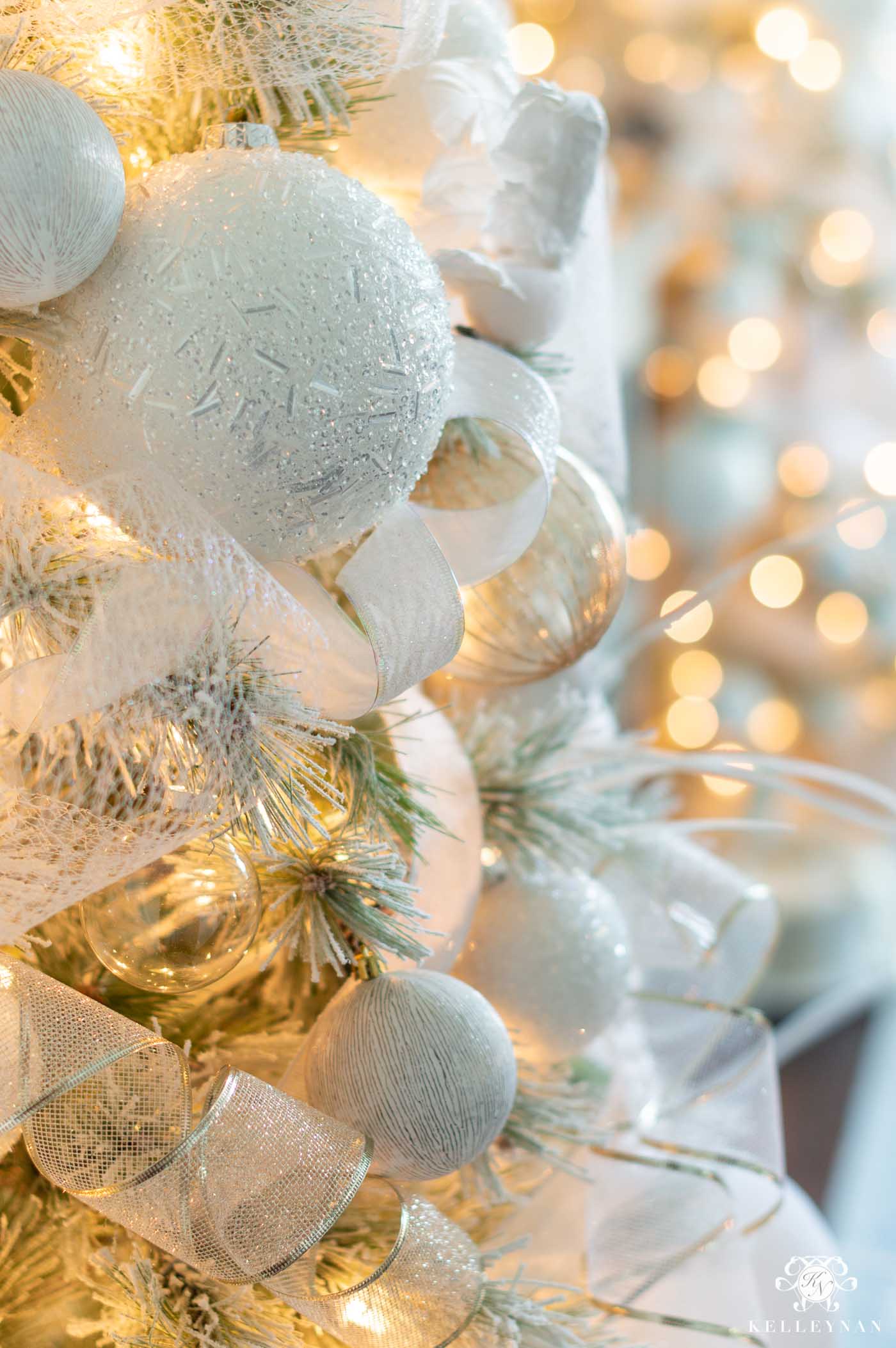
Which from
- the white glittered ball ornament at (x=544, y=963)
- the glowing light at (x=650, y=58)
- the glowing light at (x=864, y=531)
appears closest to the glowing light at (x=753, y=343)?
the glowing light at (x=864, y=531)

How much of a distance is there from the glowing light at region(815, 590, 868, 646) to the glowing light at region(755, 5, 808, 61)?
0.79 meters

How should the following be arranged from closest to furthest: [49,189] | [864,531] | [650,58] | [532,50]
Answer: [49,189], [532,50], [650,58], [864,531]

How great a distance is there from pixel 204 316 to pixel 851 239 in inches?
66.8

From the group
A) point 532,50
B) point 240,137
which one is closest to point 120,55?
point 240,137

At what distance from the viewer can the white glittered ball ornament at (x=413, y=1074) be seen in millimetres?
336

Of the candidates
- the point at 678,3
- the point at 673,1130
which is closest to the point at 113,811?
the point at 673,1130

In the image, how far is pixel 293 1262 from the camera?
1.05 feet

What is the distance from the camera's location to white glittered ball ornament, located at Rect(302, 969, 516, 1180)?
1.10ft

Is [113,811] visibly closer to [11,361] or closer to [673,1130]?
[11,361]

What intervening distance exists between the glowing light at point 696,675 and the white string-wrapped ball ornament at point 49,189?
60.6 inches

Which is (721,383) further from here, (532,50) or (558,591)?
(558,591)

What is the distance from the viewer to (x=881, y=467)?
1.72 metres

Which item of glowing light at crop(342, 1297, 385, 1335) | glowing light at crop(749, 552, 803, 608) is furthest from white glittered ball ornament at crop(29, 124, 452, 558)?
glowing light at crop(749, 552, 803, 608)

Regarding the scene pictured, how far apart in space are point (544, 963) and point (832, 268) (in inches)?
63.0
